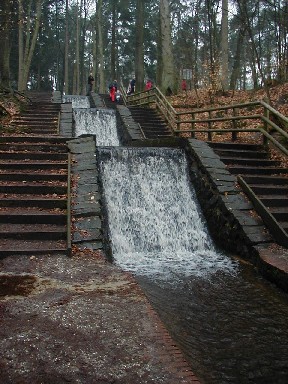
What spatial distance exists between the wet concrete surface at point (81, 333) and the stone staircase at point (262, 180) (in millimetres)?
3704

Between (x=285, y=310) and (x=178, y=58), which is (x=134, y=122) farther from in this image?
(x=178, y=58)

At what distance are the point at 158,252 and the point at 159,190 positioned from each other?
2.15 metres

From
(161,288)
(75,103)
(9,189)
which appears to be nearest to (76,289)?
(161,288)

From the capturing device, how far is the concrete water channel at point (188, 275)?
13.9 feet

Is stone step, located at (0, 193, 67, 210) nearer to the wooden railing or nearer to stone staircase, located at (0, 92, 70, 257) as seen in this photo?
stone staircase, located at (0, 92, 70, 257)

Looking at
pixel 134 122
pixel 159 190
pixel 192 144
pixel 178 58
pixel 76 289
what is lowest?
pixel 76 289

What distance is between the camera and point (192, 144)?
11258mm

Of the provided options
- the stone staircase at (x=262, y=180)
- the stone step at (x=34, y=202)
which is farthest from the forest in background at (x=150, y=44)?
the stone step at (x=34, y=202)

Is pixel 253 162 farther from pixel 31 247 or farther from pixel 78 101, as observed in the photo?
pixel 78 101

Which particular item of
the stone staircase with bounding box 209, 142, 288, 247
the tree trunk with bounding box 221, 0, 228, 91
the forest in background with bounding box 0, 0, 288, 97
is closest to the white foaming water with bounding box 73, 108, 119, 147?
the forest in background with bounding box 0, 0, 288, 97

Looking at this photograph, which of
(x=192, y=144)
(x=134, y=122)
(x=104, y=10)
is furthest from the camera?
(x=104, y=10)

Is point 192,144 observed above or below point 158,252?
above

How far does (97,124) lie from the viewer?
17.1 metres

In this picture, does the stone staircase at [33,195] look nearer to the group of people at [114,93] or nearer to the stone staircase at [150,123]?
the stone staircase at [150,123]
